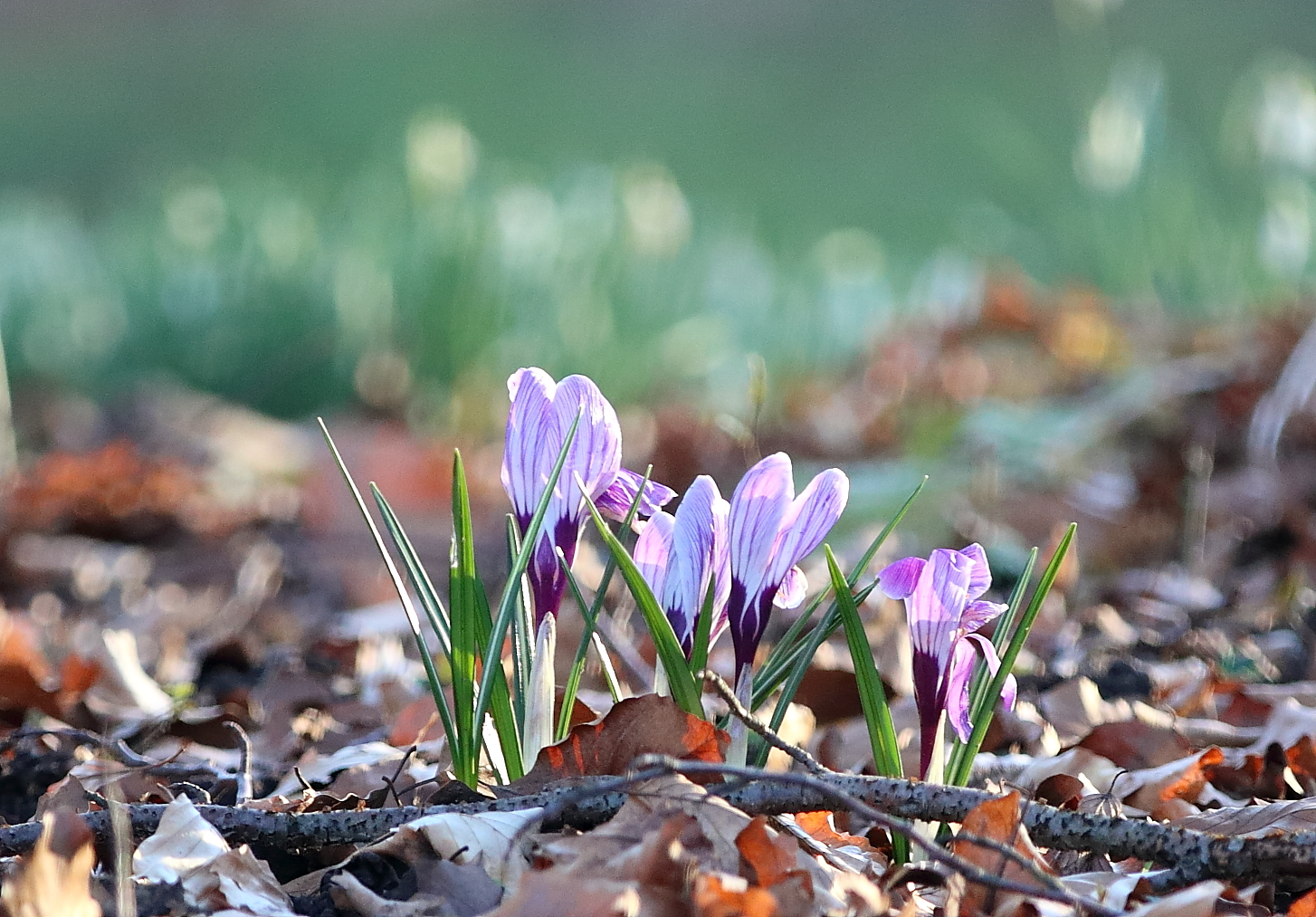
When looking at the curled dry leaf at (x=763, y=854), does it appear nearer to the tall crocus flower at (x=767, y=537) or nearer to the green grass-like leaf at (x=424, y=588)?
the tall crocus flower at (x=767, y=537)

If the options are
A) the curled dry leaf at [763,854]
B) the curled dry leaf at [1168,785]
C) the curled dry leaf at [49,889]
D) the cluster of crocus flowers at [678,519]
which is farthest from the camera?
the curled dry leaf at [1168,785]

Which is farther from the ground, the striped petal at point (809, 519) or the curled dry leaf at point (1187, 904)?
the striped petal at point (809, 519)

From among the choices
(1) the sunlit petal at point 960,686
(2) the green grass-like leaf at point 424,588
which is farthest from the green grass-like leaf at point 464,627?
(1) the sunlit petal at point 960,686

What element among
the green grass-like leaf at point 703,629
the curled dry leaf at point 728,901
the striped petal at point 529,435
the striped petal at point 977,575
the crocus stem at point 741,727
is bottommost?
the curled dry leaf at point 728,901

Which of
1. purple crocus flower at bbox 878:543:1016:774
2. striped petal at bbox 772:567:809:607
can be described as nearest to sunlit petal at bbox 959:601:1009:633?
purple crocus flower at bbox 878:543:1016:774

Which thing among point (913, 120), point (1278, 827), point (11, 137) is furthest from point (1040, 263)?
point (11, 137)

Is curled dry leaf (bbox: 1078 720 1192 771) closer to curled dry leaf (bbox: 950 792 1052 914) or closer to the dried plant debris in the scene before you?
the dried plant debris
